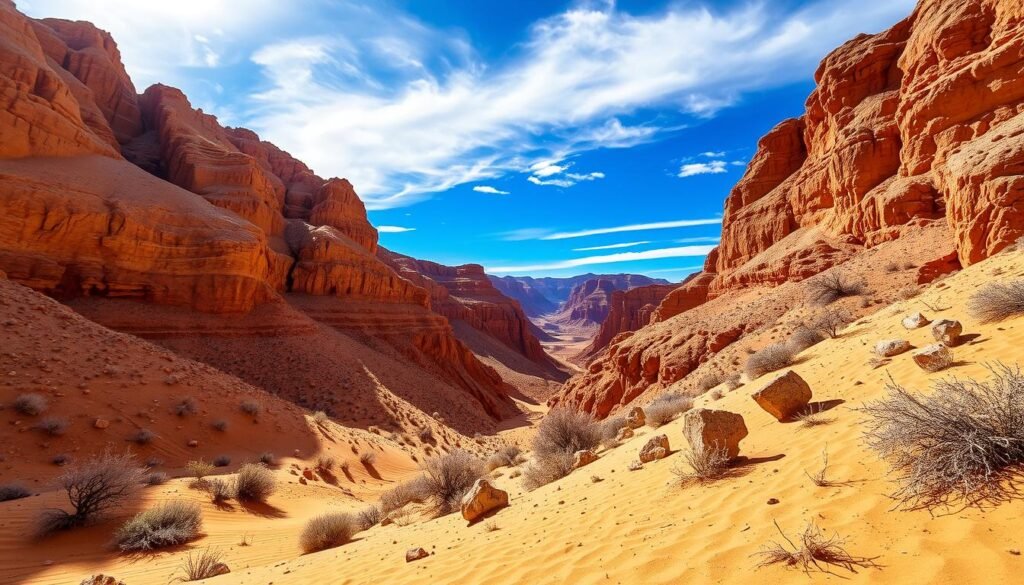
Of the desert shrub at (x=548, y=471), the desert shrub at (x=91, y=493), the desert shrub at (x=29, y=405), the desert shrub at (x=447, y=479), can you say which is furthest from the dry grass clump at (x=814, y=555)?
the desert shrub at (x=29, y=405)

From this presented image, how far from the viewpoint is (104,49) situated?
147ft

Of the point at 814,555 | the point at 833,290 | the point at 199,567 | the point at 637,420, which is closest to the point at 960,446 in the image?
the point at 814,555

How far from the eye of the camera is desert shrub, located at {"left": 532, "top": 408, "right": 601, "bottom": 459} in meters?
10.5

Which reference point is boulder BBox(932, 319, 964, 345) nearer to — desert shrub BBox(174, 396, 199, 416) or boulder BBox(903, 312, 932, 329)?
boulder BBox(903, 312, 932, 329)

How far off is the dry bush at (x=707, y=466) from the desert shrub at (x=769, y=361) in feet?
21.3

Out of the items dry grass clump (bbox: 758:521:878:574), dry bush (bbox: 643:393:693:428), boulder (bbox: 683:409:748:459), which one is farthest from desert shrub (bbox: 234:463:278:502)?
dry grass clump (bbox: 758:521:878:574)

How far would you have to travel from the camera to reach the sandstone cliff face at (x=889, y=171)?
16344 mm

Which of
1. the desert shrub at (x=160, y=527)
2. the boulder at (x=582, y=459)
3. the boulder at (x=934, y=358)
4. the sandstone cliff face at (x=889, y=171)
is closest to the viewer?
the boulder at (x=934, y=358)

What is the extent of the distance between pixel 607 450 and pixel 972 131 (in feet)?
81.5

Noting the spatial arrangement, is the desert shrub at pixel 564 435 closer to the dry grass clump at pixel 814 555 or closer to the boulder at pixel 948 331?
the boulder at pixel 948 331

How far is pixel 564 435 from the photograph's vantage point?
35.1 feet

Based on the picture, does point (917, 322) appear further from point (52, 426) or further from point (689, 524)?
point (52, 426)

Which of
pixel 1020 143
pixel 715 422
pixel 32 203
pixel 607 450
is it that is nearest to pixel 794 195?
pixel 1020 143

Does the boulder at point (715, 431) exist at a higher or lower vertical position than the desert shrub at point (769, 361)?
lower
